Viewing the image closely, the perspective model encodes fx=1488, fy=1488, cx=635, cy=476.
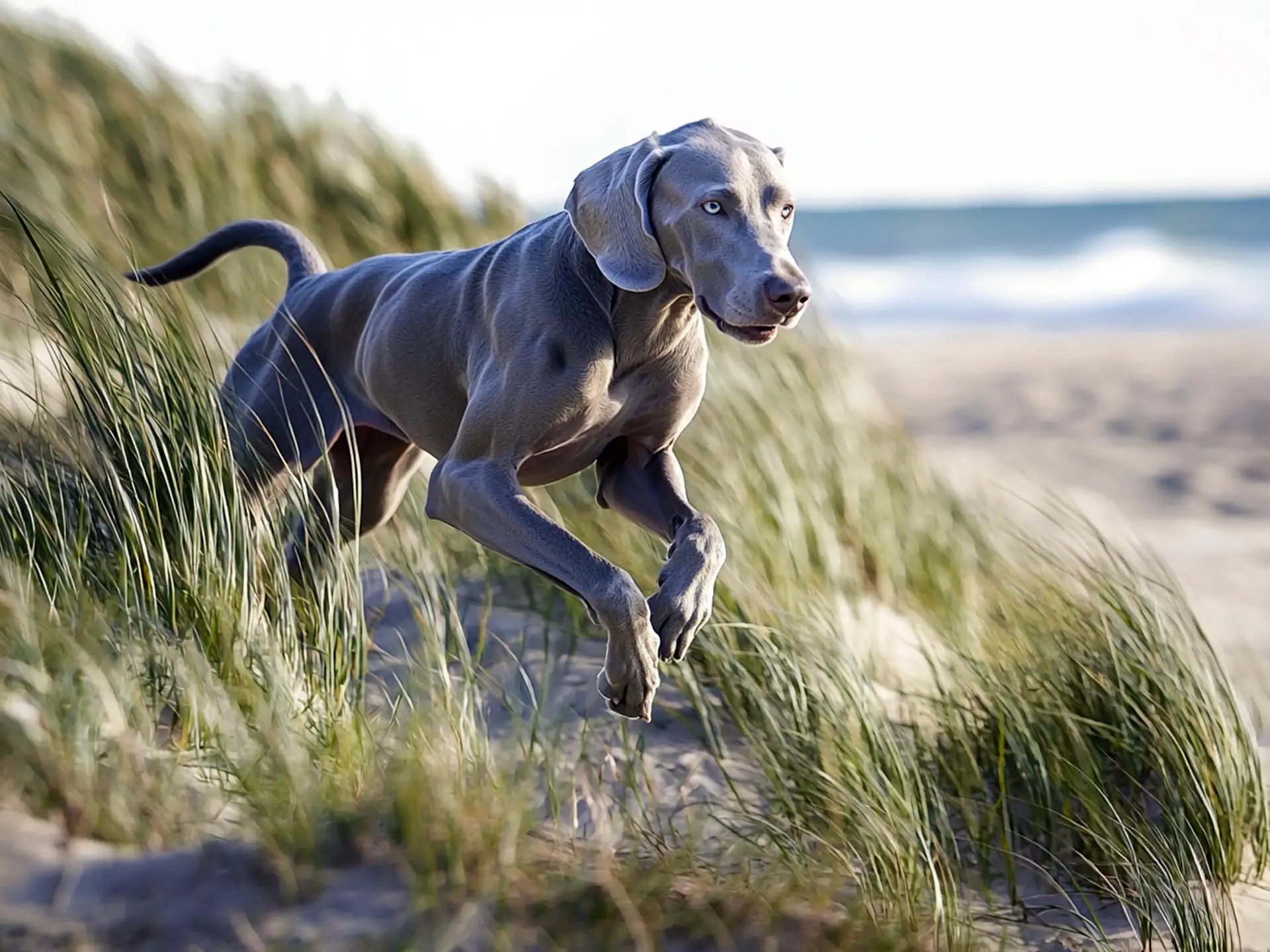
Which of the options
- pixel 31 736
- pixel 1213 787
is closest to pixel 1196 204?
pixel 1213 787

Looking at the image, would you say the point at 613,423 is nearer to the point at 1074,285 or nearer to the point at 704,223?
the point at 704,223

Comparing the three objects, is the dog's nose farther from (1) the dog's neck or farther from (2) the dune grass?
(2) the dune grass

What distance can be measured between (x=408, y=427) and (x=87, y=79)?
4856 mm

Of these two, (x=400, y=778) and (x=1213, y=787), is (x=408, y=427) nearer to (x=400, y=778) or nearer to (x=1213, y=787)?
(x=400, y=778)

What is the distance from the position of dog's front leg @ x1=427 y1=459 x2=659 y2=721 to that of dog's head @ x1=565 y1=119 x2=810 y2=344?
0.47 meters

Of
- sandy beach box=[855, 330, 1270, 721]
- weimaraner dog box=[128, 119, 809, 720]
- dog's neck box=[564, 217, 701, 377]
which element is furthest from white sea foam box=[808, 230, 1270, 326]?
dog's neck box=[564, 217, 701, 377]

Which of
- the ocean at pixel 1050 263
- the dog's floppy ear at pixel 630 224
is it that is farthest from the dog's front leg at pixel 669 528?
the ocean at pixel 1050 263

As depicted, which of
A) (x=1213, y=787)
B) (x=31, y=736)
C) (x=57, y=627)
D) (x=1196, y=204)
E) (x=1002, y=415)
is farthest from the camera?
(x=1196, y=204)

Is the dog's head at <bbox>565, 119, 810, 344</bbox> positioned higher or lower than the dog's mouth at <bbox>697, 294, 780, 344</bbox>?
higher

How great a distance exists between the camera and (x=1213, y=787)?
3674 mm

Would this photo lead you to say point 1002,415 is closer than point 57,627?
No

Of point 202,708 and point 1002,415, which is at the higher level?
point 1002,415

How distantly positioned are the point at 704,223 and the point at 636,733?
1669mm

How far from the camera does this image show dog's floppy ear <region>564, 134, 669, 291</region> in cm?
279
